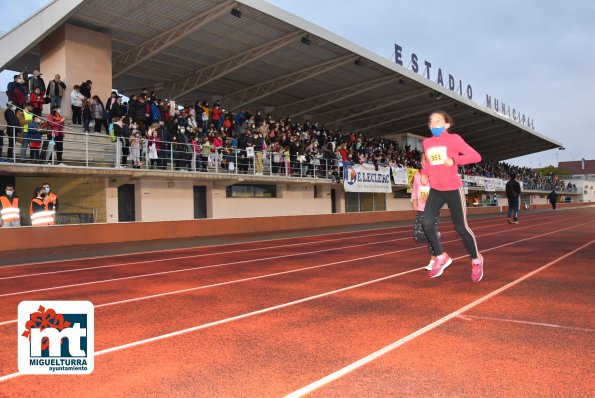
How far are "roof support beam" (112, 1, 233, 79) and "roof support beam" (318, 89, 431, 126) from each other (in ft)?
51.4

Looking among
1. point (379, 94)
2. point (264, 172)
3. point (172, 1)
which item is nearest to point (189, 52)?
point (172, 1)

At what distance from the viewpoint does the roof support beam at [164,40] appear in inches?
698

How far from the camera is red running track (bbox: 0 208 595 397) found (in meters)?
2.99

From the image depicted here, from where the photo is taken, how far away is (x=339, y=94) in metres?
29.5

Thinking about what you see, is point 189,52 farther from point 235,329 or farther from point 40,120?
point 235,329

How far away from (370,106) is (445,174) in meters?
27.5

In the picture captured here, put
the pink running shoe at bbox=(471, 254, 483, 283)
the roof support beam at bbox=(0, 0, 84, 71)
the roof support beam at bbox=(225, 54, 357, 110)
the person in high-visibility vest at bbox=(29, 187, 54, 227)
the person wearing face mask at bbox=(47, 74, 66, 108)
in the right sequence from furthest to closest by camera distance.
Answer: the roof support beam at bbox=(225, 54, 357, 110) → the roof support beam at bbox=(0, 0, 84, 71) → the person wearing face mask at bbox=(47, 74, 66, 108) → the person in high-visibility vest at bbox=(29, 187, 54, 227) → the pink running shoe at bbox=(471, 254, 483, 283)

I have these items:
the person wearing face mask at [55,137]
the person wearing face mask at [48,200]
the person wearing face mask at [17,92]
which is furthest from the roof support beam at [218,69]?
the person wearing face mask at [48,200]

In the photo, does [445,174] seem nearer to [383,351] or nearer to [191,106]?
[383,351]

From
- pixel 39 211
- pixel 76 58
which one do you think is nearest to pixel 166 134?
pixel 76 58

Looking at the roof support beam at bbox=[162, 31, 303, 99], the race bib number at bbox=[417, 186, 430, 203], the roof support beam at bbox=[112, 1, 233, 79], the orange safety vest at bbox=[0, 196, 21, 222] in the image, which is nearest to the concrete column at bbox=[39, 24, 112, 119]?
the roof support beam at bbox=[112, 1, 233, 79]

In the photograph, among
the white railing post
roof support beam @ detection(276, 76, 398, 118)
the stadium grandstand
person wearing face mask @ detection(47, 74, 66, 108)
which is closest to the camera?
the white railing post

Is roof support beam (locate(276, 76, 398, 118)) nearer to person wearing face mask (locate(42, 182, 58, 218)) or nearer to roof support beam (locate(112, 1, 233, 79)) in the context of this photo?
roof support beam (locate(112, 1, 233, 79))

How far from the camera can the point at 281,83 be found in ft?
85.5
